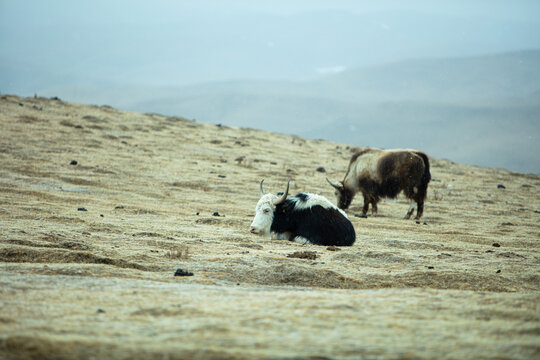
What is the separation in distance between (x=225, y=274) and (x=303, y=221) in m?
3.32

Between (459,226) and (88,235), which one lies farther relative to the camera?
(459,226)

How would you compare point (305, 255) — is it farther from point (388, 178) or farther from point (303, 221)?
point (388, 178)

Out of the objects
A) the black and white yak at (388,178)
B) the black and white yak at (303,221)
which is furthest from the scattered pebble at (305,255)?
the black and white yak at (388,178)

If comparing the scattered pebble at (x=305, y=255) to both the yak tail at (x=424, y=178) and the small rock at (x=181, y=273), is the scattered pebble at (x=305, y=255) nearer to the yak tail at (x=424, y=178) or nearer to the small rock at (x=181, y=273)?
the small rock at (x=181, y=273)

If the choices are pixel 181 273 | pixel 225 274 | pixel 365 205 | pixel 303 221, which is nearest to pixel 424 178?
pixel 365 205

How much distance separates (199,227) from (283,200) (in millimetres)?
1290

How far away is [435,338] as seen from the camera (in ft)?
8.02

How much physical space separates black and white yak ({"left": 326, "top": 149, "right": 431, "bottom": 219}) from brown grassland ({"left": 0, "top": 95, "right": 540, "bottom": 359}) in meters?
0.71

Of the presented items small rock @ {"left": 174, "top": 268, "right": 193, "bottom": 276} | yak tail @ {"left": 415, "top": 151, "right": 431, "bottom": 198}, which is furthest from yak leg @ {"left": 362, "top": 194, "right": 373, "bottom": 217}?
small rock @ {"left": 174, "top": 268, "right": 193, "bottom": 276}

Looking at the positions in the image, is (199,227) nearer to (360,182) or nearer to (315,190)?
(360,182)

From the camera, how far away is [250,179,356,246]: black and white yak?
24.7 feet

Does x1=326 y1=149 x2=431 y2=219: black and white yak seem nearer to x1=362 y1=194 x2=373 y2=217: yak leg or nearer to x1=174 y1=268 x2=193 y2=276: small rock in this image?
x1=362 y1=194 x2=373 y2=217: yak leg

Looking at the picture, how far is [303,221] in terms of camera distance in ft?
25.6

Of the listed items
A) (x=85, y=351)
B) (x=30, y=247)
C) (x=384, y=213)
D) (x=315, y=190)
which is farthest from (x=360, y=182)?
(x=85, y=351)
